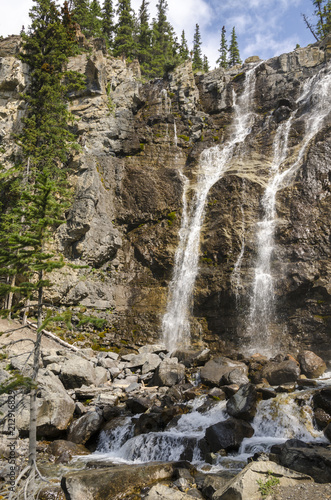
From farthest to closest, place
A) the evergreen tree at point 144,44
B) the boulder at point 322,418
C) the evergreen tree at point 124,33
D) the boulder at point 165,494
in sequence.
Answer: the evergreen tree at point 144,44
the evergreen tree at point 124,33
the boulder at point 322,418
the boulder at point 165,494

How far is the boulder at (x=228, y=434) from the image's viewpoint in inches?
383

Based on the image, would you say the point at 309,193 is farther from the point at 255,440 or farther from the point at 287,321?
the point at 255,440

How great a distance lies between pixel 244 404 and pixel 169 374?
5.25 meters

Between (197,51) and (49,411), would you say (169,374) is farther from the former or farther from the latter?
(197,51)

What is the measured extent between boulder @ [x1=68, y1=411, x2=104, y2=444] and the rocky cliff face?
8910 mm

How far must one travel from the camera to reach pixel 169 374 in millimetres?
15625

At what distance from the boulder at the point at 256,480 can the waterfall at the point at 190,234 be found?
13359 mm

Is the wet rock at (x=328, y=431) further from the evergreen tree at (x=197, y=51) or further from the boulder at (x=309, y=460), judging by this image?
the evergreen tree at (x=197, y=51)

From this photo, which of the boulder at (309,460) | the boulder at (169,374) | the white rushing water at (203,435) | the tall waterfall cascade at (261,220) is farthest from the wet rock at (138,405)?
the tall waterfall cascade at (261,220)

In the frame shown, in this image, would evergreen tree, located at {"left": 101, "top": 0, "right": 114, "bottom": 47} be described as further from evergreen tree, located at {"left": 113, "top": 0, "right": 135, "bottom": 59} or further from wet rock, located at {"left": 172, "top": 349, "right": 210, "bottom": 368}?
wet rock, located at {"left": 172, "top": 349, "right": 210, "bottom": 368}

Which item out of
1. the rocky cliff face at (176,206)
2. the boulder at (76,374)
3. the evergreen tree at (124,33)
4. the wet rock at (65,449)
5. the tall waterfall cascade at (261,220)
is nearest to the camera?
the wet rock at (65,449)

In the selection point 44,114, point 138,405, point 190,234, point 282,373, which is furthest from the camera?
Result: point 44,114

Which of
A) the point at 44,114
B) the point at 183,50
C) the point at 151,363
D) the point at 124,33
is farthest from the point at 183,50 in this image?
the point at 151,363

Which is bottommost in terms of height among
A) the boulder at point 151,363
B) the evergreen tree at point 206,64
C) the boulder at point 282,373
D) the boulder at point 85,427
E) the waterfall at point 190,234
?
the boulder at point 85,427
